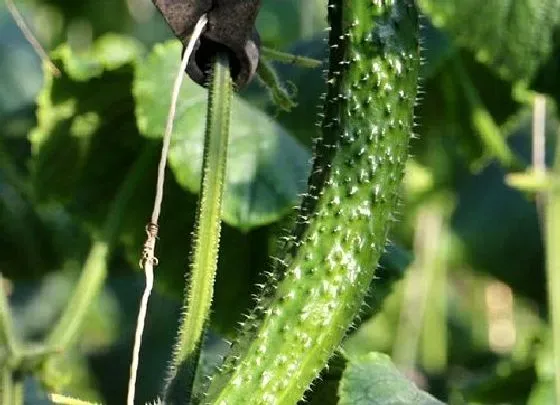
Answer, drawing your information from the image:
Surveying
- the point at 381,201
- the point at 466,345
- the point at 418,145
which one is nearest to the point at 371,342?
the point at 466,345

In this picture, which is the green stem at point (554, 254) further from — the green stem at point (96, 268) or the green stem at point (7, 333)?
the green stem at point (7, 333)

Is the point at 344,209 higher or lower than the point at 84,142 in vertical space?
higher

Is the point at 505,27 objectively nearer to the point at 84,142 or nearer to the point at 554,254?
the point at 554,254

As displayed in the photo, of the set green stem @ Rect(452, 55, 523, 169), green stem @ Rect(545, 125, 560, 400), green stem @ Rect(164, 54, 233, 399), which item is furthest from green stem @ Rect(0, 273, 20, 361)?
green stem @ Rect(452, 55, 523, 169)

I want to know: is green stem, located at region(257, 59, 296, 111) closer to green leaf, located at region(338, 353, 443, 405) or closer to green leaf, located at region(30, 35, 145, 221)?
green leaf, located at region(338, 353, 443, 405)

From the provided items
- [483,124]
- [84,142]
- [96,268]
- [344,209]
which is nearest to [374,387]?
[344,209]

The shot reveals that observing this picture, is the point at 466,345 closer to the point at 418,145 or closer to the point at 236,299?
the point at 418,145
